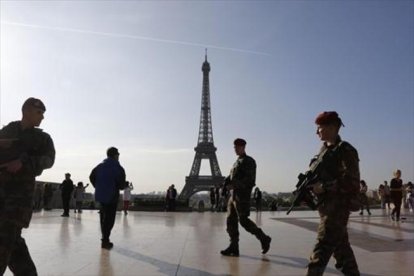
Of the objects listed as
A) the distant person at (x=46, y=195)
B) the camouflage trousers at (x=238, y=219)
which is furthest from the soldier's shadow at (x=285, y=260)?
the distant person at (x=46, y=195)

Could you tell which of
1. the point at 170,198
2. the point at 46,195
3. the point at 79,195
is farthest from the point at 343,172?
the point at 170,198

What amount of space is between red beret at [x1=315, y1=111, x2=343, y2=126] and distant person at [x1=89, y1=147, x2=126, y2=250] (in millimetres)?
4586

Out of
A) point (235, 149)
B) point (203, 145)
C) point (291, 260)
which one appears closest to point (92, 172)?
point (235, 149)

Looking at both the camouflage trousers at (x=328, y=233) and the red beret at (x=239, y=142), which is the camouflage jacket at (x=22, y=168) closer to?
the camouflage trousers at (x=328, y=233)

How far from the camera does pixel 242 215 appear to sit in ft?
22.1

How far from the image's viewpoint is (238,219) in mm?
6984

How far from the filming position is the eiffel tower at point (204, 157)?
231ft

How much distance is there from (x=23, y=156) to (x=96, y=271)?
237 cm

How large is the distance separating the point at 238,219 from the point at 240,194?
44 centimetres

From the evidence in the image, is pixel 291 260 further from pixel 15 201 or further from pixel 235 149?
pixel 15 201

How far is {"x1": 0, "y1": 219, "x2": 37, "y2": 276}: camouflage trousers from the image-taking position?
135 inches

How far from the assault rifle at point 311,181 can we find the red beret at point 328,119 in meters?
0.25

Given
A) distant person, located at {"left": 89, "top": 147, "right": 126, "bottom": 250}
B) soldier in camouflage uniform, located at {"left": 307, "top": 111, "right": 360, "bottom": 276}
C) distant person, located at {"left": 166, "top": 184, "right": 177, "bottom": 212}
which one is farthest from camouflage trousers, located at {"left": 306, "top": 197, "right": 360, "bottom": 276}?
distant person, located at {"left": 166, "top": 184, "right": 177, "bottom": 212}

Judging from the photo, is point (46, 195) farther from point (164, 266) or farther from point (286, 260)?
point (286, 260)
